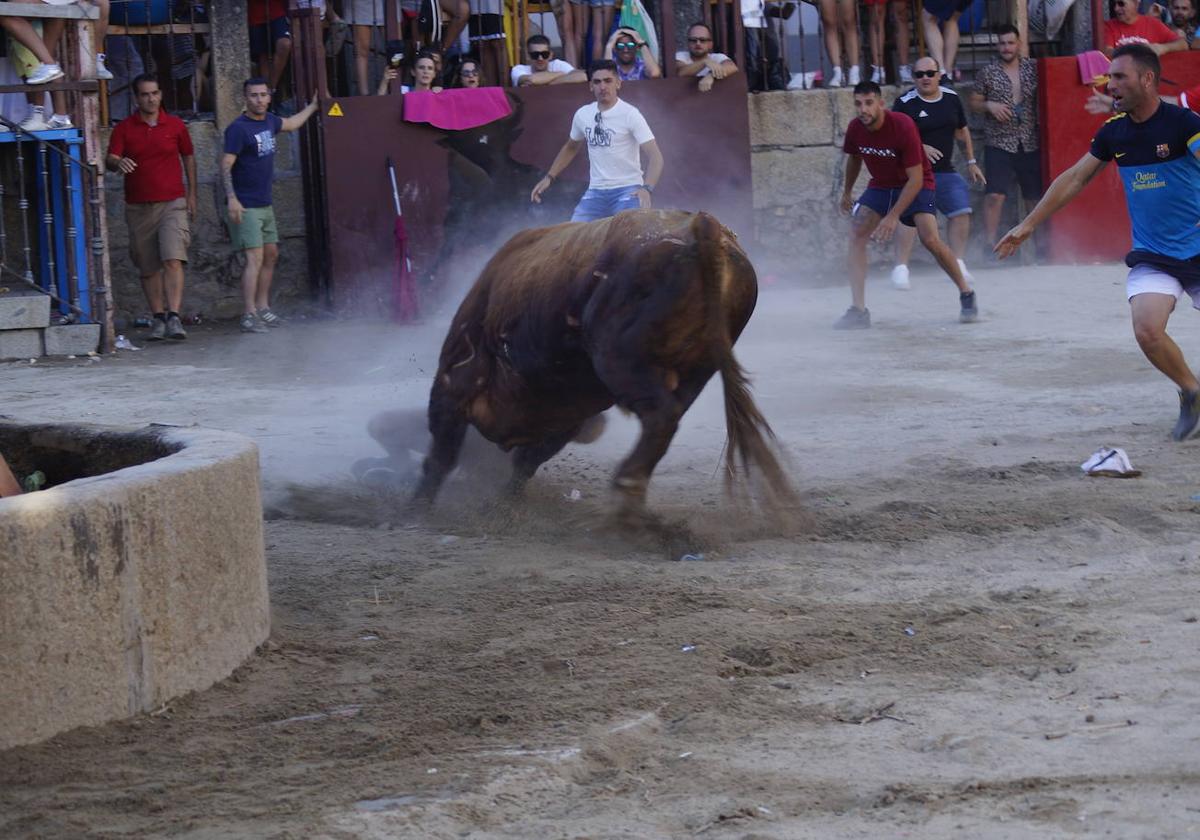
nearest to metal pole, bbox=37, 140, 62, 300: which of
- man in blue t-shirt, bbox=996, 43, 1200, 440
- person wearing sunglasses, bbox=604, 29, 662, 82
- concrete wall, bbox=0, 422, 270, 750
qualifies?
person wearing sunglasses, bbox=604, 29, 662, 82

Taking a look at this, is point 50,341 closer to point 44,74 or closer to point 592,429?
point 44,74

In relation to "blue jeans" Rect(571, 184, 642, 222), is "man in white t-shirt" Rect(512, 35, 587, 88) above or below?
above

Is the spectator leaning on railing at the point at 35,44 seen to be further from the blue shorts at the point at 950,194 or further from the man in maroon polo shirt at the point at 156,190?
the blue shorts at the point at 950,194

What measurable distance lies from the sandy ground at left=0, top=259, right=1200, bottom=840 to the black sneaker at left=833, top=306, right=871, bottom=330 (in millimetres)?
3252

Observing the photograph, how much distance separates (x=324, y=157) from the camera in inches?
516

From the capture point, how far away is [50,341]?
1113cm

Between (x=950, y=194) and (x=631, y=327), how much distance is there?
7.99 meters

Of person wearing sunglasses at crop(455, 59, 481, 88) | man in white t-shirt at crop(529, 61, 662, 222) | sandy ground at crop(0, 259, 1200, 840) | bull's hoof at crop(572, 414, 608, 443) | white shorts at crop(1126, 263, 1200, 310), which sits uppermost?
person wearing sunglasses at crop(455, 59, 481, 88)

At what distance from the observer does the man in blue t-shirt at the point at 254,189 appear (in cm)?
1217

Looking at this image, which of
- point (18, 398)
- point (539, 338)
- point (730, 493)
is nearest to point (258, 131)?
point (18, 398)

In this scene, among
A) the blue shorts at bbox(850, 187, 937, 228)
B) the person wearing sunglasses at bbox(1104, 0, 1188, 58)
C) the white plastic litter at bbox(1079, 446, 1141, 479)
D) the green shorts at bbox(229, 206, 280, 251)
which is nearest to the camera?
the white plastic litter at bbox(1079, 446, 1141, 479)

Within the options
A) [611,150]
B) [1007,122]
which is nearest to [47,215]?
[611,150]

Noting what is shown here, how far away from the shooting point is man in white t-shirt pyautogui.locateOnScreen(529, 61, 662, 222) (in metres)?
11.0

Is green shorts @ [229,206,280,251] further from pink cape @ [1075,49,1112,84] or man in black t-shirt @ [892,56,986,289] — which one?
pink cape @ [1075,49,1112,84]
